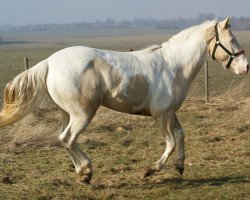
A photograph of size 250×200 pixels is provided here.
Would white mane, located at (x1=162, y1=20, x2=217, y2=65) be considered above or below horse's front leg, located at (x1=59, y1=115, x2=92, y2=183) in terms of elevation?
above

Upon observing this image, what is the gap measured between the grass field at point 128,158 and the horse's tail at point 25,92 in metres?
0.93

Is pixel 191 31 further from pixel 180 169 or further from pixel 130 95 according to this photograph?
pixel 180 169

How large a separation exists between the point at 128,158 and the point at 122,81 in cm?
227

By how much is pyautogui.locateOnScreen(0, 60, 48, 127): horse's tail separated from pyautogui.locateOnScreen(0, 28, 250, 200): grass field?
93cm

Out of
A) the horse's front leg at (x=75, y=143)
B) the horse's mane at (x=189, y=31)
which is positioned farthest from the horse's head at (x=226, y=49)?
the horse's front leg at (x=75, y=143)

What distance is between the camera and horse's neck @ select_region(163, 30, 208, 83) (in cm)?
692

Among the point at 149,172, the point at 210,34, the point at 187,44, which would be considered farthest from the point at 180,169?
the point at 210,34

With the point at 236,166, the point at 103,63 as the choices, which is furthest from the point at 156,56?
the point at 236,166

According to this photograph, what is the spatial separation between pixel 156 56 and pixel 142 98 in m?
0.65

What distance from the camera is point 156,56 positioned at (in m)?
6.85

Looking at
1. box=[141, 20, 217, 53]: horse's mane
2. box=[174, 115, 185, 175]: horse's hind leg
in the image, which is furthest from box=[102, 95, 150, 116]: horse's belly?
box=[141, 20, 217, 53]: horse's mane

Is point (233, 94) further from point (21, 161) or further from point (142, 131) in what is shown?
point (21, 161)

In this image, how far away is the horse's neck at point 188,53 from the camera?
692 cm

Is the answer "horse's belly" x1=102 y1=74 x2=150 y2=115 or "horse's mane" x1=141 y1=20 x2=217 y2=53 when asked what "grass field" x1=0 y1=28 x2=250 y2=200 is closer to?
"horse's belly" x1=102 y1=74 x2=150 y2=115
